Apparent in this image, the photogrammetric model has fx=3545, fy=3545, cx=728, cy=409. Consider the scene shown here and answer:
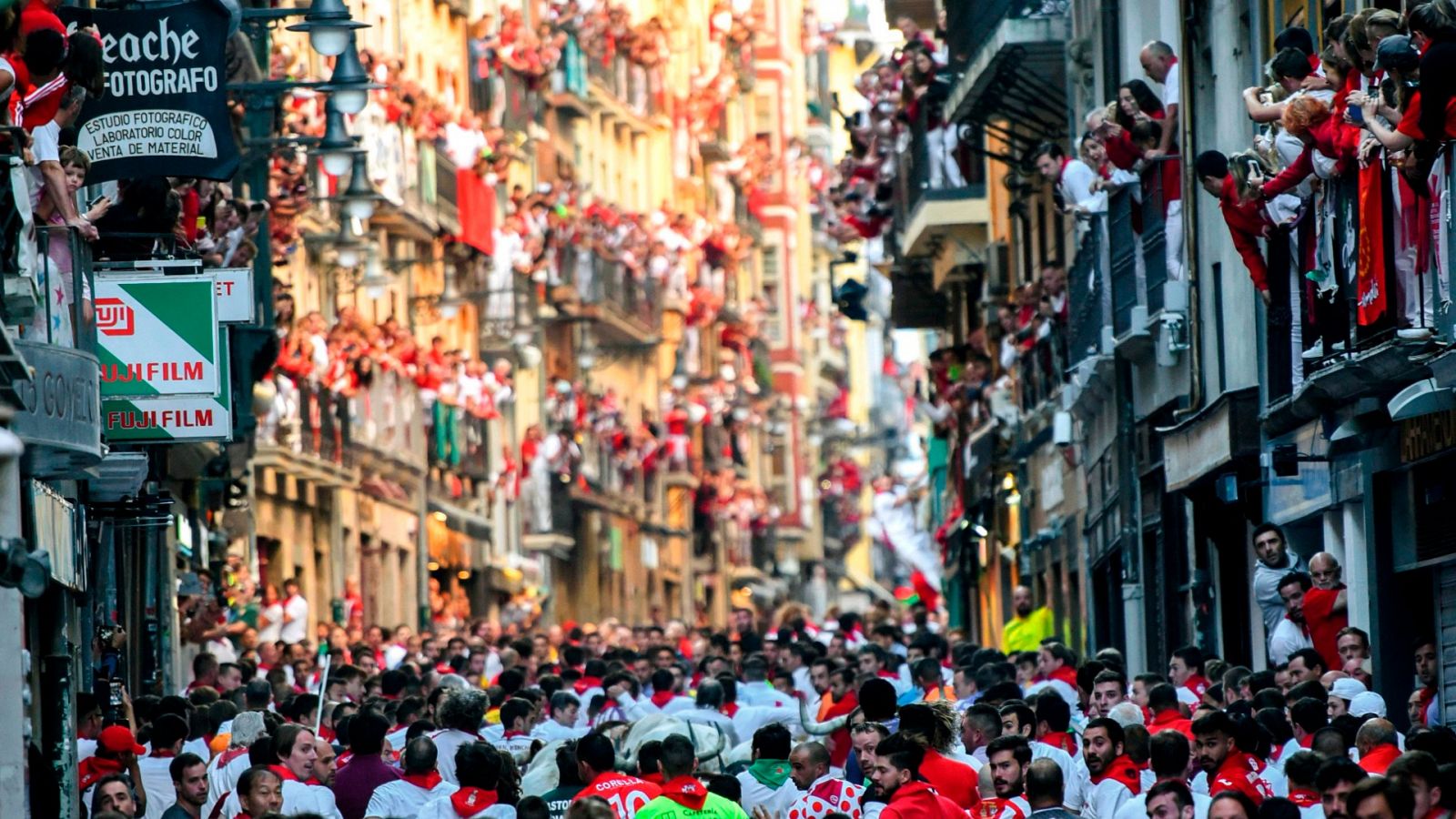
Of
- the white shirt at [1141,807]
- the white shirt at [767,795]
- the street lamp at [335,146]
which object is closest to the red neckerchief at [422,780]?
the white shirt at [767,795]

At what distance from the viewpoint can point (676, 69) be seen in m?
88.1

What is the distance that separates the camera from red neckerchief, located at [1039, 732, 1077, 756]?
16.6m

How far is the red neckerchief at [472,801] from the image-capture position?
1517 centimetres

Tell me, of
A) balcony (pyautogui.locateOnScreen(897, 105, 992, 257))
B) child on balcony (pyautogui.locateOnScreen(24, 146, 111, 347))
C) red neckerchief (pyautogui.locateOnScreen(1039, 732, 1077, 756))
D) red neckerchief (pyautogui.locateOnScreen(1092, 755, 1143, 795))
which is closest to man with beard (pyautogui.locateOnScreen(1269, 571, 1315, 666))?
red neckerchief (pyautogui.locateOnScreen(1039, 732, 1077, 756))

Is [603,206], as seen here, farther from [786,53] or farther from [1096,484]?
[786,53]

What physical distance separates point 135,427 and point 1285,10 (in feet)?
29.8

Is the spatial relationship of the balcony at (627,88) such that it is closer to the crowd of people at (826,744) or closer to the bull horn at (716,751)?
the crowd of people at (826,744)

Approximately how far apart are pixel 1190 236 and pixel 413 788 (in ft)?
41.5

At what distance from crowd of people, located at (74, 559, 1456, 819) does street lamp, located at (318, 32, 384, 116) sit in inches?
174

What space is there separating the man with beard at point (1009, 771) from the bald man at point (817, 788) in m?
0.82

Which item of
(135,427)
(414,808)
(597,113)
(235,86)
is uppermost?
(597,113)

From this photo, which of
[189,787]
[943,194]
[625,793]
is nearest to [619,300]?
[943,194]

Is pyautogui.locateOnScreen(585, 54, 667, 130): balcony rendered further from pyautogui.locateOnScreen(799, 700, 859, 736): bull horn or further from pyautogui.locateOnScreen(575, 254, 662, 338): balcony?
pyautogui.locateOnScreen(799, 700, 859, 736): bull horn

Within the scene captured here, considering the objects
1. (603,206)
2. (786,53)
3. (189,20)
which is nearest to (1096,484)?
(189,20)
